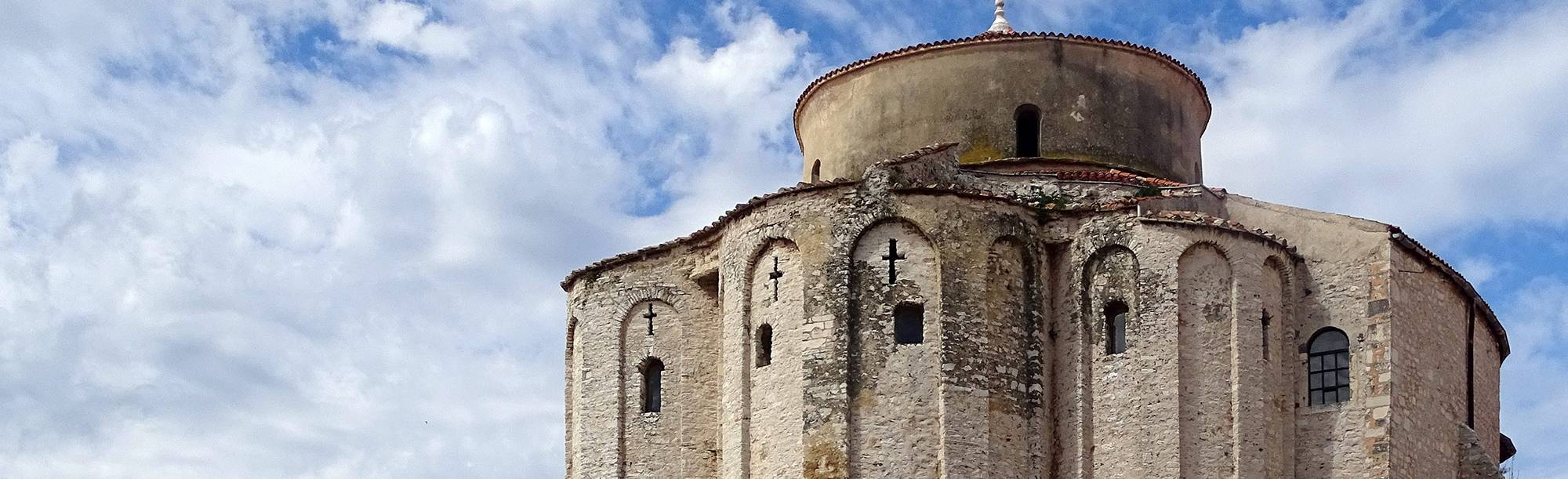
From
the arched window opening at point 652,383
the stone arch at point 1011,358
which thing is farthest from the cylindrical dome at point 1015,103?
the arched window opening at point 652,383

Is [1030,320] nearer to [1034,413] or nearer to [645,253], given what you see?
[1034,413]

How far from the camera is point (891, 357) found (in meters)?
30.5

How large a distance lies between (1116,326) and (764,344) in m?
4.82

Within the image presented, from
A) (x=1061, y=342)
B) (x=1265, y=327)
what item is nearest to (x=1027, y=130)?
(x=1061, y=342)

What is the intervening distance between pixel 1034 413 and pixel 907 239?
9.54ft

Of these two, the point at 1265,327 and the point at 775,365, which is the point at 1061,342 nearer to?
the point at 1265,327

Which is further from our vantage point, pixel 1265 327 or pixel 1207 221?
pixel 1265 327

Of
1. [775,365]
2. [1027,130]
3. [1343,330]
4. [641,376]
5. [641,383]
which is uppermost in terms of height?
[1027,130]

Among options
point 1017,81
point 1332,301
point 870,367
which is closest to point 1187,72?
point 1017,81

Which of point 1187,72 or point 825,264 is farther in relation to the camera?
point 1187,72

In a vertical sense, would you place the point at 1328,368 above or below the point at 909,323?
below

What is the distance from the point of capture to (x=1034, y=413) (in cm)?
3089

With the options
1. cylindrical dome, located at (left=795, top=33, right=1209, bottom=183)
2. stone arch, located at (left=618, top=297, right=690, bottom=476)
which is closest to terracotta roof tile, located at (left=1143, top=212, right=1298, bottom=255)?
cylindrical dome, located at (left=795, top=33, right=1209, bottom=183)

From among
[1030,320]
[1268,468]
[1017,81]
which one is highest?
[1017,81]
